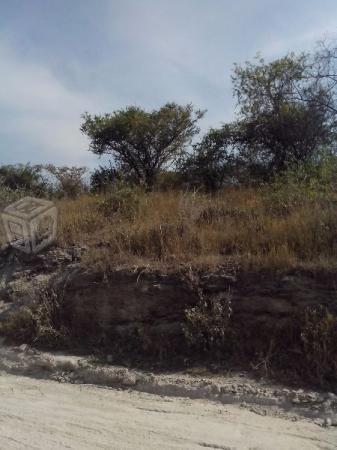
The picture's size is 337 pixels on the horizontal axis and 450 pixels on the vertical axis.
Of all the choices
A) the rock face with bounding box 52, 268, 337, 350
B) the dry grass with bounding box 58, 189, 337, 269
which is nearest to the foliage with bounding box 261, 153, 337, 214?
the dry grass with bounding box 58, 189, 337, 269

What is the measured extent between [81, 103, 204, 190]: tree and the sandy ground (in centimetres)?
830

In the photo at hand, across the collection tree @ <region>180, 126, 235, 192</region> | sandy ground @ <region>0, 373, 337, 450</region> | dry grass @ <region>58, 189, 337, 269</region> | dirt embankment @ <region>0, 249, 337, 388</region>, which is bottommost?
sandy ground @ <region>0, 373, 337, 450</region>

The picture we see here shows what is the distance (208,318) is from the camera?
5633 mm

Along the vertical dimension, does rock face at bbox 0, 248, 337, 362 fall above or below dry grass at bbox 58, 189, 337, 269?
below

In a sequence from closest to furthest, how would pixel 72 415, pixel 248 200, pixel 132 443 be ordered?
pixel 132 443 → pixel 72 415 → pixel 248 200

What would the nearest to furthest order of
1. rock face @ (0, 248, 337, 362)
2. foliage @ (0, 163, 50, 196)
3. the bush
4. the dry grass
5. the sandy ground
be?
the sandy ground → rock face @ (0, 248, 337, 362) → the dry grass → the bush → foliage @ (0, 163, 50, 196)

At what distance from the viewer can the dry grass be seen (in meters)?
6.20

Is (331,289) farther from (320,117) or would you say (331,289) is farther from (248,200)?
(320,117)

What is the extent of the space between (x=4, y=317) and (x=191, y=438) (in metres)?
3.77

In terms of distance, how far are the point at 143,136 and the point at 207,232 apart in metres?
6.37

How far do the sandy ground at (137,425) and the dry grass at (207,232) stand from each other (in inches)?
74.3

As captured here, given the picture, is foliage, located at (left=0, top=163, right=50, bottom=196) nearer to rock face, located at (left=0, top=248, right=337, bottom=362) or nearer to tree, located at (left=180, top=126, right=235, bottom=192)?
tree, located at (left=180, top=126, right=235, bottom=192)

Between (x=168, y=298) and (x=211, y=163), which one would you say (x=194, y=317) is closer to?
(x=168, y=298)

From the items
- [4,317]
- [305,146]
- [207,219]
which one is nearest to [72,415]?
[4,317]
